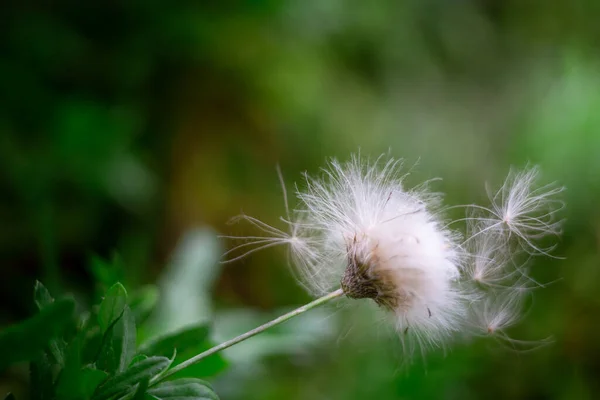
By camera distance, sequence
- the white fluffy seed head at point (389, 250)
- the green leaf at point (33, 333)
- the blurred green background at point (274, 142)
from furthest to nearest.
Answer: the blurred green background at point (274, 142)
the white fluffy seed head at point (389, 250)
the green leaf at point (33, 333)

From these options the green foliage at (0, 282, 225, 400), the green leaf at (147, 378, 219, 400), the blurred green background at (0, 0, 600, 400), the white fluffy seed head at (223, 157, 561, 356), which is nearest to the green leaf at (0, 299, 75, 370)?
the green foliage at (0, 282, 225, 400)

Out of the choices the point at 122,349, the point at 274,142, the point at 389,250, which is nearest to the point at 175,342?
the point at 122,349

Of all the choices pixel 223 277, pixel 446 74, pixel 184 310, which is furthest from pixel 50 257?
pixel 446 74

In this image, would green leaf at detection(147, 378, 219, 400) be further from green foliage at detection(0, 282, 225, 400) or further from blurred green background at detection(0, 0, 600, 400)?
blurred green background at detection(0, 0, 600, 400)

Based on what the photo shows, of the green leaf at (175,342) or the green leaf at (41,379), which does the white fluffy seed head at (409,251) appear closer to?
the green leaf at (175,342)

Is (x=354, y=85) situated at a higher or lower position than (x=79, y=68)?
higher

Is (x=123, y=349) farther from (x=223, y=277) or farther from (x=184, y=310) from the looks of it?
(x=223, y=277)

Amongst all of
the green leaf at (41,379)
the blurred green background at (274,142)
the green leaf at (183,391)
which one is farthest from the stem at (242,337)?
the blurred green background at (274,142)
